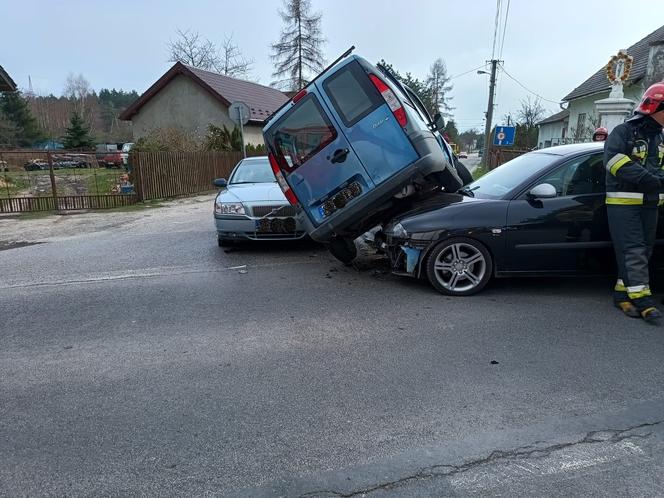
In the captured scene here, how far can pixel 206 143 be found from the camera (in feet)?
73.9

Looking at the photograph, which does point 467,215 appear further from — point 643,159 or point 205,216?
point 205,216

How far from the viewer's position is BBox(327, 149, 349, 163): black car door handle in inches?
209

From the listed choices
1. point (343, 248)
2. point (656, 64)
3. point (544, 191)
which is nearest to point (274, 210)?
point (343, 248)

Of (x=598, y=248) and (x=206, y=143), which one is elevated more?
(x=206, y=143)

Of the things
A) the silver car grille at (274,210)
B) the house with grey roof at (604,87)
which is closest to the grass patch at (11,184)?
the silver car grille at (274,210)

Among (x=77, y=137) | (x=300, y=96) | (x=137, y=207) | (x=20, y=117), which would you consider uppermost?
(x=20, y=117)

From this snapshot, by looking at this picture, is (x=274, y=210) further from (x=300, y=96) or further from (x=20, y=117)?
(x=20, y=117)

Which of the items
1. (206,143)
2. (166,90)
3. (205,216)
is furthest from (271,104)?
(205,216)

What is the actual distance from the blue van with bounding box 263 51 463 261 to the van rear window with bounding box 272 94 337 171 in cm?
1

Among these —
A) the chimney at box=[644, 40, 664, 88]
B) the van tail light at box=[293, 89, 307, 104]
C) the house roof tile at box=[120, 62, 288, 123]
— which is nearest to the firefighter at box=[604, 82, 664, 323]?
the van tail light at box=[293, 89, 307, 104]

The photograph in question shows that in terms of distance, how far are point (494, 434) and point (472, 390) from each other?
1.60ft

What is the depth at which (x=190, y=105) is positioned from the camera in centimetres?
2731

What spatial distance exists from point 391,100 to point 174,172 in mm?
12973

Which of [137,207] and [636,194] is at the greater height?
[636,194]
